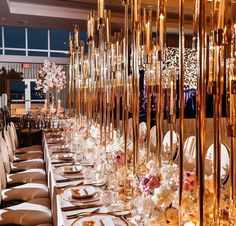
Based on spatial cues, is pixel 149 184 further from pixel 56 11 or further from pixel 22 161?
pixel 56 11

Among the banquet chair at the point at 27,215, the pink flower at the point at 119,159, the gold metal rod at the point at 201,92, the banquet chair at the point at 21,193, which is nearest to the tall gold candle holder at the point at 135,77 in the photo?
the pink flower at the point at 119,159

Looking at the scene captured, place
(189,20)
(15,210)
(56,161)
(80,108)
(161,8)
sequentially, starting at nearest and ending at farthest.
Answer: (161,8) < (15,210) < (56,161) < (80,108) < (189,20)

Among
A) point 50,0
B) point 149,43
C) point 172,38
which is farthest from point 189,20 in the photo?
point 149,43

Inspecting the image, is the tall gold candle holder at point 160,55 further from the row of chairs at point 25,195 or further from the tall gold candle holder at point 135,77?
the row of chairs at point 25,195

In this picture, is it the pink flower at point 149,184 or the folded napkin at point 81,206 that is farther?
the folded napkin at point 81,206

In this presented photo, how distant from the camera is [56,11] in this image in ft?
20.3

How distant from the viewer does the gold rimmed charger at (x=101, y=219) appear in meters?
1.27

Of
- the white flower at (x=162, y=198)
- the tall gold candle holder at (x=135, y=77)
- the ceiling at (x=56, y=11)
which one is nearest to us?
the white flower at (x=162, y=198)

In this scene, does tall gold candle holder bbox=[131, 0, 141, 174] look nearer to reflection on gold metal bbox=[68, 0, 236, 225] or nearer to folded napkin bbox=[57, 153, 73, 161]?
reflection on gold metal bbox=[68, 0, 236, 225]

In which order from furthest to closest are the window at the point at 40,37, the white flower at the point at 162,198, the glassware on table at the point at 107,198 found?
1. the window at the point at 40,37
2. the glassware on table at the point at 107,198
3. the white flower at the point at 162,198

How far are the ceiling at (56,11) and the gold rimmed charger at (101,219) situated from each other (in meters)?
4.96

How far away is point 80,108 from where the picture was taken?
13.8ft

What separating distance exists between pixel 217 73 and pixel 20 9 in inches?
227

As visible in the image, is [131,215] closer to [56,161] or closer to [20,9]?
[56,161]
